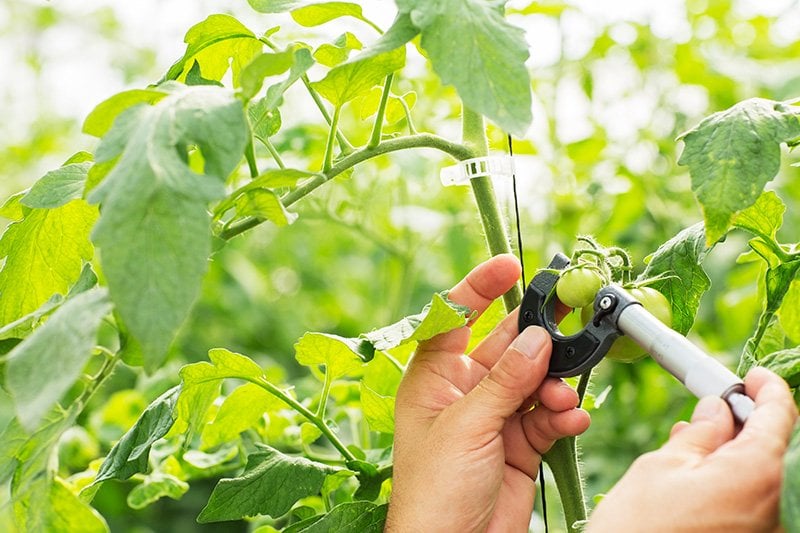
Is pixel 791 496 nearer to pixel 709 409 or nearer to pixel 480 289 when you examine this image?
pixel 709 409

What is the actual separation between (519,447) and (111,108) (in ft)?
1.78

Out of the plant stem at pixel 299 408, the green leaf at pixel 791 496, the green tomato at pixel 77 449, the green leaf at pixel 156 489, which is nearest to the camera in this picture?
the green leaf at pixel 791 496

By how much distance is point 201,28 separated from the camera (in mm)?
864

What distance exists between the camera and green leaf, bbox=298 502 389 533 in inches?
36.3

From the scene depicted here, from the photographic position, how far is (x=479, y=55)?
68 centimetres

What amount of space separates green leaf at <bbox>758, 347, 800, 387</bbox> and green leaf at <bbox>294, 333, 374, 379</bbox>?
0.35 m

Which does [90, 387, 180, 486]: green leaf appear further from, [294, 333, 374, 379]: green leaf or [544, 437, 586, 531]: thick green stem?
[544, 437, 586, 531]: thick green stem

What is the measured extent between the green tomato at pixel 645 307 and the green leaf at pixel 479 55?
262 millimetres

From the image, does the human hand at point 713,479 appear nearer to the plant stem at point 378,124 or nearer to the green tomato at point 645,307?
the green tomato at point 645,307

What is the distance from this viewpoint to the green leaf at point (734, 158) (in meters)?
0.76

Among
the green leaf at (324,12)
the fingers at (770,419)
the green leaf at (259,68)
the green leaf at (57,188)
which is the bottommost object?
the fingers at (770,419)

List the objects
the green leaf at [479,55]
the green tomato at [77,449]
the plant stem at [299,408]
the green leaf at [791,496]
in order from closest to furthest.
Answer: the green leaf at [791,496], the green leaf at [479,55], the plant stem at [299,408], the green tomato at [77,449]

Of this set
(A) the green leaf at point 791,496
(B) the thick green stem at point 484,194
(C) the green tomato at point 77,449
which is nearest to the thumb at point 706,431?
(A) the green leaf at point 791,496

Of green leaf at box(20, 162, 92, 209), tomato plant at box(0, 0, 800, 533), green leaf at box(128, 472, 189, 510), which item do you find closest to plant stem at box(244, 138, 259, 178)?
A: tomato plant at box(0, 0, 800, 533)
